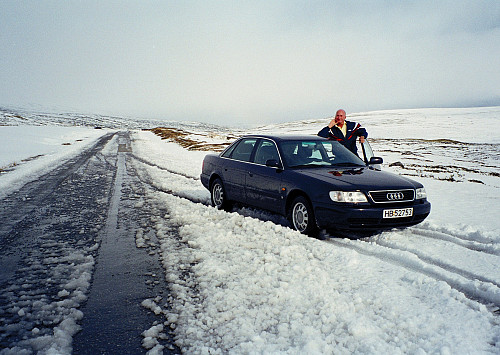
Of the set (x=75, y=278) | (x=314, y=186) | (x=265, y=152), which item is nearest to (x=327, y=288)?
(x=314, y=186)

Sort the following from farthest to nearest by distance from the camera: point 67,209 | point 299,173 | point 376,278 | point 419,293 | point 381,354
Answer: point 67,209 < point 299,173 < point 376,278 < point 419,293 < point 381,354

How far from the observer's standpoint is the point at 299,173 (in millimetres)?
5930

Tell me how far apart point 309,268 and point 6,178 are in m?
10.7

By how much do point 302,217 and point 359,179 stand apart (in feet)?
3.28

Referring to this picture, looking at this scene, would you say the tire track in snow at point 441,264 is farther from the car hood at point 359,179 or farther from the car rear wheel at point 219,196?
the car rear wheel at point 219,196

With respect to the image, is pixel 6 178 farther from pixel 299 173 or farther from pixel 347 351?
pixel 347 351

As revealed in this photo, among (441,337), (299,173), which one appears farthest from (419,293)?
(299,173)

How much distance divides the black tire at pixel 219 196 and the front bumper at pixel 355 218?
2579mm

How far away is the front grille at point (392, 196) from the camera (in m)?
5.25

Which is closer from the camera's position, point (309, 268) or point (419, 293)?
point (419, 293)

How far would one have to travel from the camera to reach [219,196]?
25.6 ft

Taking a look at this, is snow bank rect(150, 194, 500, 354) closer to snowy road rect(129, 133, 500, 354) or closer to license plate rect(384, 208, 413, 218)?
snowy road rect(129, 133, 500, 354)

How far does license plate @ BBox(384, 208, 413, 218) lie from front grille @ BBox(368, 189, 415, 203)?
133 millimetres

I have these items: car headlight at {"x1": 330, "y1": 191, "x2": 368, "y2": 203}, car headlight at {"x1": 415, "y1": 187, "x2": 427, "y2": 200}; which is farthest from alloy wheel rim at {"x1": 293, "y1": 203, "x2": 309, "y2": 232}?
car headlight at {"x1": 415, "y1": 187, "x2": 427, "y2": 200}
